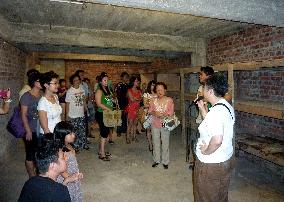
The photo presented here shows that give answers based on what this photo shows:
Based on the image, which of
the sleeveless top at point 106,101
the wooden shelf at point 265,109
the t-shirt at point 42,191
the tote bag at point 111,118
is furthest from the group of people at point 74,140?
the sleeveless top at point 106,101

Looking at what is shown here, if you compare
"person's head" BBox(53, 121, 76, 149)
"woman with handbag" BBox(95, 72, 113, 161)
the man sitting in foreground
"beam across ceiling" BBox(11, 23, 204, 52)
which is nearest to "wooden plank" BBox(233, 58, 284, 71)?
"beam across ceiling" BBox(11, 23, 204, 52)

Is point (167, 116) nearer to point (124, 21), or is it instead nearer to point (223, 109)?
point (124, 21)

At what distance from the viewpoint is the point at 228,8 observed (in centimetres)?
358

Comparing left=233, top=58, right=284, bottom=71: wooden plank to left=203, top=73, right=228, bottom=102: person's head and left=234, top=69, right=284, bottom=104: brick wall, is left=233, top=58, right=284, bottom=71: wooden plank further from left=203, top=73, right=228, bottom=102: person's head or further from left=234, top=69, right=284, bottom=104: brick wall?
left=203, top=73, right=228, bottom=102: person's head

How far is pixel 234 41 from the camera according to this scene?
6527 mm

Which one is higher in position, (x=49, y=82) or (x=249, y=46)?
(x=249, y=46)

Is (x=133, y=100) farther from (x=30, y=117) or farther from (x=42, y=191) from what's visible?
(x=42, y=191)

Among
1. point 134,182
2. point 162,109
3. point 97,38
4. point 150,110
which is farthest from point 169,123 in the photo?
point 97,38

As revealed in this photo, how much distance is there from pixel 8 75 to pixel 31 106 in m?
2.49

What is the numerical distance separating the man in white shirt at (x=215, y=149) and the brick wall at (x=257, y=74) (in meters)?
3.00

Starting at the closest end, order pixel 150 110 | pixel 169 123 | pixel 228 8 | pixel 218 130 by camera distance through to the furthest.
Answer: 1. pixel 218 130
2. pixel 228 8
3. pixel 169 123
4. pixel 150 110

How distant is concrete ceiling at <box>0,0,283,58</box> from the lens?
447cm

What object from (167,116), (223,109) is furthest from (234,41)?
(223,109)

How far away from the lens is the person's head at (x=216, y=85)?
2863 mm
